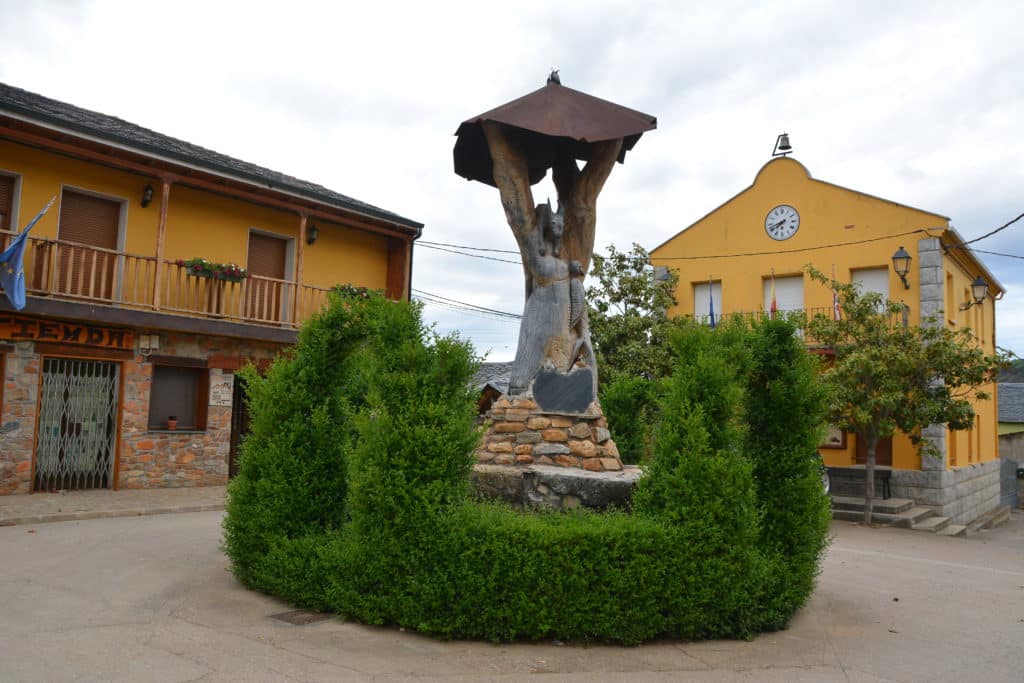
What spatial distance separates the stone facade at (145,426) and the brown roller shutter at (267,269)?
0.86m

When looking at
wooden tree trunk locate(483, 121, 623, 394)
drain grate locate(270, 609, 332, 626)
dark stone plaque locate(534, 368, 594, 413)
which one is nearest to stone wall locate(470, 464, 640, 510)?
dark stone plaque locate(534, 368, 594, 413)

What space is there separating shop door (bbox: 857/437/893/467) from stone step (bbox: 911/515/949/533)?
5.91 ft

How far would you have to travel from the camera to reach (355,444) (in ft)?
20.7

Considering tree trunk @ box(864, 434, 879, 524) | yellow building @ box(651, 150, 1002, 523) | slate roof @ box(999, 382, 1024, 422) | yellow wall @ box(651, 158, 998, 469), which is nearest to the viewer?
tree trunk @ box(864, 434, 879, 524)

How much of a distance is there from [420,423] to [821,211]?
16354 millimetres

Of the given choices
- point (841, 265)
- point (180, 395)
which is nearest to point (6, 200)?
point (180, 395)

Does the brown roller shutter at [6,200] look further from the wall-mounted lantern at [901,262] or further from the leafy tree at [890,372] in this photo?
the wall-mounted lantern at [901,262]

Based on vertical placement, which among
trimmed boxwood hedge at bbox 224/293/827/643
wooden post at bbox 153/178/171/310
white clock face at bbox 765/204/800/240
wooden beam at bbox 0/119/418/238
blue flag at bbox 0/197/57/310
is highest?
white clock face at bbox 765/204/800/240

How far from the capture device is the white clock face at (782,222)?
755 inches

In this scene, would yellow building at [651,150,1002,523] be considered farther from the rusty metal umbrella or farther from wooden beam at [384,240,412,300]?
the rusty metal umbrella

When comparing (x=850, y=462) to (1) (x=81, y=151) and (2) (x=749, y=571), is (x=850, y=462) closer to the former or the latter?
(2) (x=749, y=571)

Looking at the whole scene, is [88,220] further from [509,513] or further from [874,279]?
[874,279]

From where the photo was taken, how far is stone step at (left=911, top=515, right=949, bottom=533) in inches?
575

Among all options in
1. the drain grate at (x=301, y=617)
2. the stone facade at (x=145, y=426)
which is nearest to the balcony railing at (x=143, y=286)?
the stone facade at (x=145, y=426)
